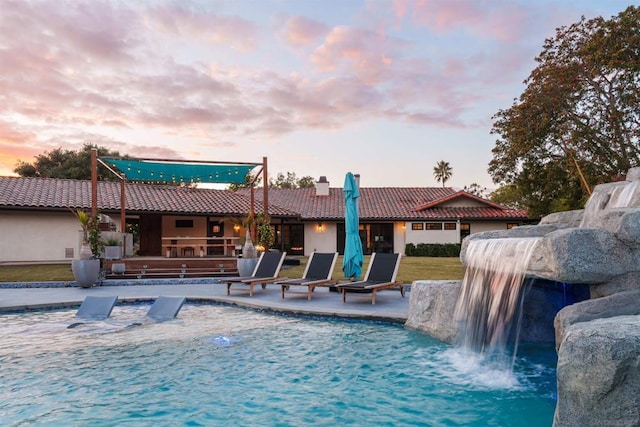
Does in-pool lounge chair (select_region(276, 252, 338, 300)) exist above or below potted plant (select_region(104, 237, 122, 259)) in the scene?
below

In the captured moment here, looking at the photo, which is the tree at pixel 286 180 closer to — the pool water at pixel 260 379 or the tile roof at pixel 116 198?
the tile roof at pixel 116 198

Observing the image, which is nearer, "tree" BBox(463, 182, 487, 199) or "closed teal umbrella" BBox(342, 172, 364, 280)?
"closed teal umbrella" BBox(342, 172, 364, 280)

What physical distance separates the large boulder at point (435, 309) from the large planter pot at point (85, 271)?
9.38 m

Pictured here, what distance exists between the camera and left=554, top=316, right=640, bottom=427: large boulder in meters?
3.00

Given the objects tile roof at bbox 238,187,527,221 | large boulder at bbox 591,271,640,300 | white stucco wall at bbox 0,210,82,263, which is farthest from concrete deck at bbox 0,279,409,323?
tile roof at bbox 238,187,527,221

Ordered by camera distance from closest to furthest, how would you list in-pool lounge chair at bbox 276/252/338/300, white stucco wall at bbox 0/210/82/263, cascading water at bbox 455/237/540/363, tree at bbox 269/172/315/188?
cascading water at bbox 455/237/540/363 < in-pool lounge chair at bbox 276/252/338/300 < white stucco wall at bbox 0/210/82/263 < tree at bbox 269/172/315/188

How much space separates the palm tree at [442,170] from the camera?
5338 cm

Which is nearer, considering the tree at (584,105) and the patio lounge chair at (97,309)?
the patio lounge chair at (97,309)

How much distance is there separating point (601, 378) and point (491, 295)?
3275mm

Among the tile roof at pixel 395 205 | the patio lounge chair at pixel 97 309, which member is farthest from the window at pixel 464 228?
the patio lounge chair at pixel 97 309

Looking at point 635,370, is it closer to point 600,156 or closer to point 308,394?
point 308,394

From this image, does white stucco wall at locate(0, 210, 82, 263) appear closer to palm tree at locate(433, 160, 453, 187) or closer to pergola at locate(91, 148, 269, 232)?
pergola at locate(91, 148, 269, 232)

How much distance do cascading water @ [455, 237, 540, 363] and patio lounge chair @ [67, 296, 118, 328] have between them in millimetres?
6505

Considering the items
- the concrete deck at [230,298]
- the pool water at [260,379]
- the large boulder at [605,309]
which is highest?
the large boulder at [605,309]
